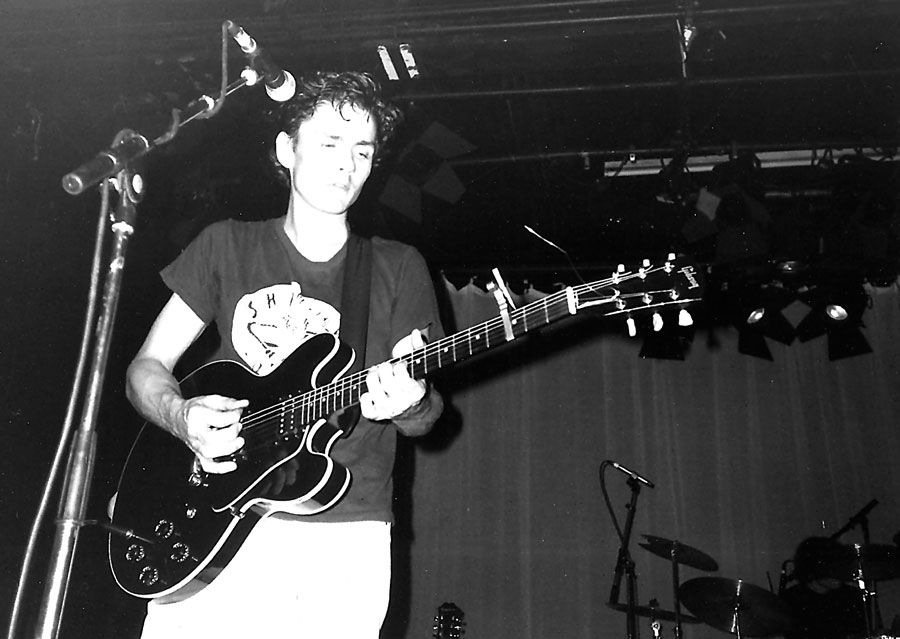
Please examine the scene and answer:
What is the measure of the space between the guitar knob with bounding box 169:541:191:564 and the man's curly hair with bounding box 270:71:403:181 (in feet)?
4.80

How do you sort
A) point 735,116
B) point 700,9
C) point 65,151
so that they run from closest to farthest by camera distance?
1. point 700,9
2. point 65,151
3. point 735,116

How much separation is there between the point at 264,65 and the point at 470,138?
2961 mm

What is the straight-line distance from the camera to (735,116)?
15.6 ft

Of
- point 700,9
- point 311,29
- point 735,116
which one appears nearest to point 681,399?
point 735,116

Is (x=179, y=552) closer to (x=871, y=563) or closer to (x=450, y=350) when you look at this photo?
(x=450, y=350)

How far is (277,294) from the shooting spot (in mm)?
2455

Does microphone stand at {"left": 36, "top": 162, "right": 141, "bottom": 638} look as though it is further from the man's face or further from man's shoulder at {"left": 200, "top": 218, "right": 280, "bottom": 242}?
the man's face

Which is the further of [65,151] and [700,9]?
[65,151]

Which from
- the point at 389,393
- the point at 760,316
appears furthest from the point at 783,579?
the point at 389,393

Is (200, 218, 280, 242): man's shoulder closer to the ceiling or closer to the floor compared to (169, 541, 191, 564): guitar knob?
closer to the ceiling

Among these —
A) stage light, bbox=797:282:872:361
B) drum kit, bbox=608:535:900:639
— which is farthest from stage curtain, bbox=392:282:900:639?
drum kit, bbox=608:535:900:639

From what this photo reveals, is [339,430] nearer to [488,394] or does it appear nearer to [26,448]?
[26,448]

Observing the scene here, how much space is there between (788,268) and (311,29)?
12.8 feet

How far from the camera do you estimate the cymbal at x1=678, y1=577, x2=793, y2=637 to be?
15.2 feet
